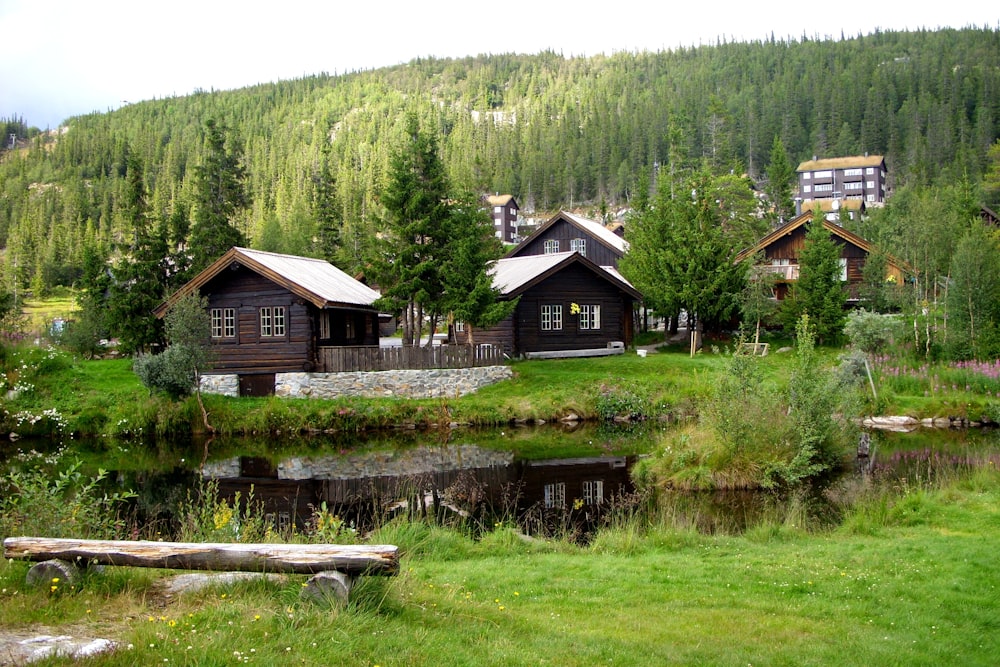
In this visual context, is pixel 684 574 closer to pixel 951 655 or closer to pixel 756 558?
pixel 756 558

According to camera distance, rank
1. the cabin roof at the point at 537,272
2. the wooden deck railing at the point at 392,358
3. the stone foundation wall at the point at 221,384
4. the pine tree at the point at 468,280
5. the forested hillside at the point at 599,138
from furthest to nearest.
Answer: the forested hillside at the point at 599,138 < the cabin roof at the point at 537,272 < the stone foundation wall at the point at 221,384 < the wooden deck railing at the point at 392,358 < the pine tree at the point at 468,280

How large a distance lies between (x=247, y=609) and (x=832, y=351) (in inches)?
1375

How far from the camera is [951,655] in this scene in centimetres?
671

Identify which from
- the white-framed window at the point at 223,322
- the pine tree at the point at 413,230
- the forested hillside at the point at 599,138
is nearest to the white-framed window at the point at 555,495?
the pine tree at the point at 413,230

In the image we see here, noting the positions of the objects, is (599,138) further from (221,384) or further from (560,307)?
(221,384)

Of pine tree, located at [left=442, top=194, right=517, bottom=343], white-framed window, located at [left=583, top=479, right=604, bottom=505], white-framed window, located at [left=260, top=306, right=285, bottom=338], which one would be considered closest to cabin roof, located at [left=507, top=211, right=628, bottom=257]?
pine tree, located at [left=442, top=194, right=517, bottom=343]

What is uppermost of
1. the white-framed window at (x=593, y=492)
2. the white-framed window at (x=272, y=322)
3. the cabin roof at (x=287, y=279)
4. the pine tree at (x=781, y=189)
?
the pine tree at (x=781, y=189)

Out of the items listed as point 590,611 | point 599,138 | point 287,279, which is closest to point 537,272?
point 287,279

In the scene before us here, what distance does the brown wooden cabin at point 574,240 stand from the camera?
53875mm

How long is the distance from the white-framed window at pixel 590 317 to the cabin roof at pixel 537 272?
155 centimetres

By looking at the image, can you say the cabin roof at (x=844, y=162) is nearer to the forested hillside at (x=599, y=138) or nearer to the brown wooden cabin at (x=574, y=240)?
the forested hillside at (x=599, y=138)

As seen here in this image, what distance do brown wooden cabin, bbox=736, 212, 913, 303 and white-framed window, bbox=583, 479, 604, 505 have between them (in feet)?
91.9

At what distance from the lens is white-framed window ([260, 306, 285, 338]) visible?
102 feet

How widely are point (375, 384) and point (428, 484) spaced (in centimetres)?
1158
